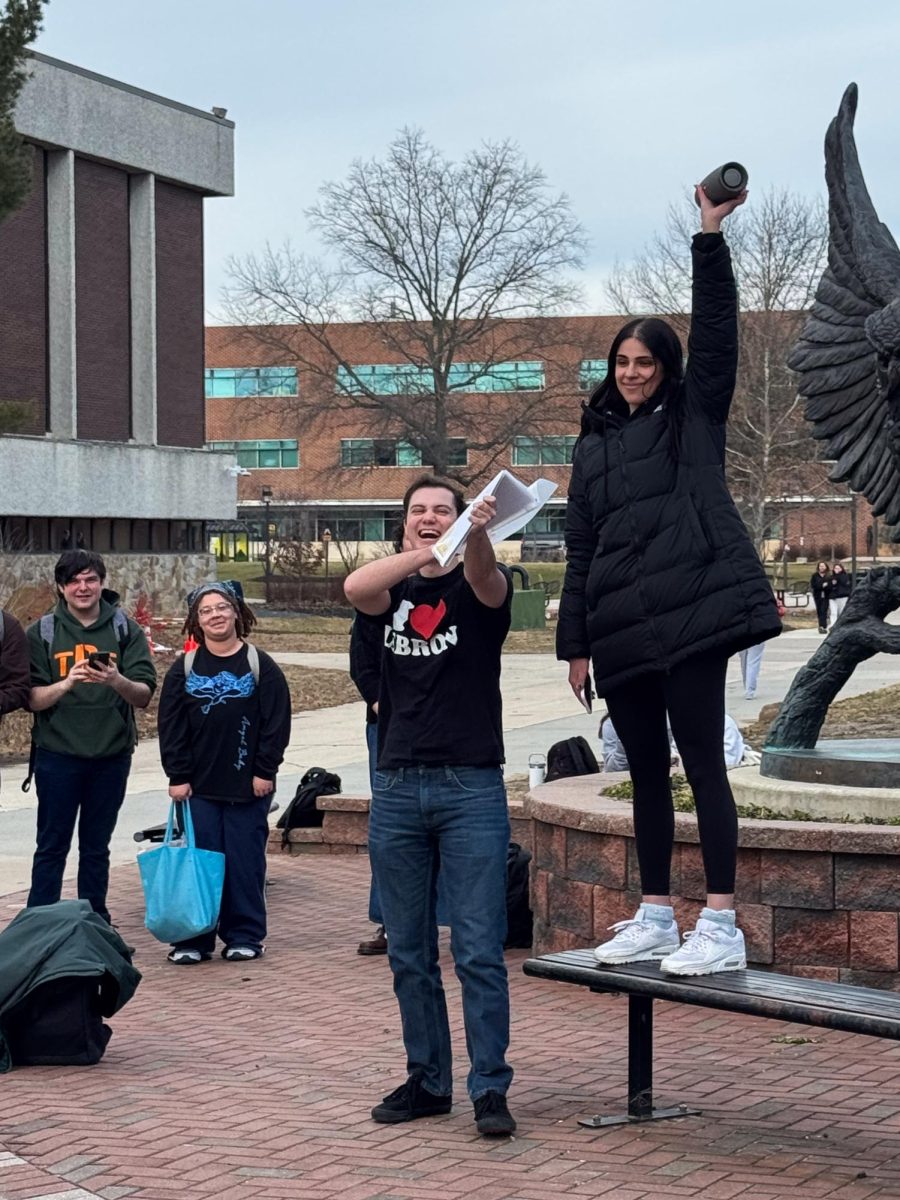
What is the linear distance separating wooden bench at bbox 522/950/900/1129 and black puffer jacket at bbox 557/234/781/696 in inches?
31.8

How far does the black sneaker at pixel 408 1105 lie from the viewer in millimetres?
5477

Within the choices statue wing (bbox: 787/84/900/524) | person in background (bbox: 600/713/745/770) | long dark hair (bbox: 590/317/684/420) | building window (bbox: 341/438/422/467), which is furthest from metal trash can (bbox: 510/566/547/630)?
long dark hair (bbox: 590/317/684/420)

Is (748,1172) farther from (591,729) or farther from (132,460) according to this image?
(132,460)

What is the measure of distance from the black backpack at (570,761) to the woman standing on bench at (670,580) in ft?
15.9

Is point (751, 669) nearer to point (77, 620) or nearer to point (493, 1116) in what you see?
point (77, 620)

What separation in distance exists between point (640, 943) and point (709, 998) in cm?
43

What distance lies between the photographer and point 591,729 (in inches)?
734

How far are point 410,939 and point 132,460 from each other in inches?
1376

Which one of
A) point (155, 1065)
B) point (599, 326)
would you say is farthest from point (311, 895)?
point (599, 326)

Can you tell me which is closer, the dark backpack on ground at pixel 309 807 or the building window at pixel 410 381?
the dark backpack on ground at pixel 309 807

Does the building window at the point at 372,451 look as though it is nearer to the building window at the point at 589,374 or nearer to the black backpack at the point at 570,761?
the building window at the point at 589,374

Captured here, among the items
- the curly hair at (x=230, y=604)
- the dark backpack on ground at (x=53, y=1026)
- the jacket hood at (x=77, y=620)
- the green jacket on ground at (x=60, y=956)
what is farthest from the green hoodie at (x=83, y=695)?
the dark backpack on ground at (x=53, y=1026)

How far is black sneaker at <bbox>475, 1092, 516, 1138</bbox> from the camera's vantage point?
5.25m

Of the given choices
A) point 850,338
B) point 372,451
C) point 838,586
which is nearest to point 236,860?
point 850,338
